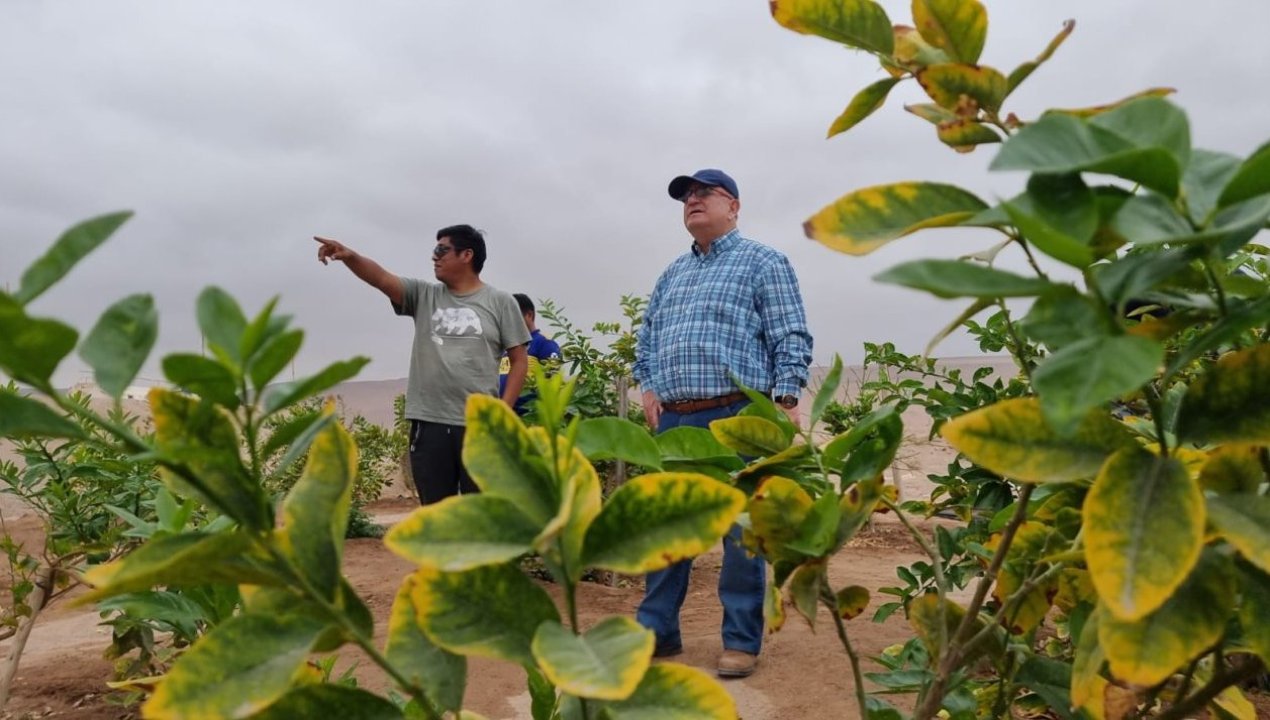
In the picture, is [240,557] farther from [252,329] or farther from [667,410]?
[667,410]

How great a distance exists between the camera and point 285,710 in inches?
22.7

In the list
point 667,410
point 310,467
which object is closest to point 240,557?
point 310,467

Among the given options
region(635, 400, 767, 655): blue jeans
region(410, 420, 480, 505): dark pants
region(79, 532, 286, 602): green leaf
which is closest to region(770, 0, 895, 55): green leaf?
region(79, 532, 286, 602): green leaf

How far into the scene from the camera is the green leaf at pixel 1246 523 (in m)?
0.52

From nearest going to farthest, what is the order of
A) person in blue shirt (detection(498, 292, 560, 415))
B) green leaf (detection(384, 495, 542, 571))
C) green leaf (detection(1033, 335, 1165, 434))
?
1. green leaf (detection(1033, 335, 1165, 434))
2. green leaf (detection(384, 495, 542, 571))
3. person in blue shirt (detection(498, 292, 560, 415))

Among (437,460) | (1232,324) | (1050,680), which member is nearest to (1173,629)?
(1232,324)

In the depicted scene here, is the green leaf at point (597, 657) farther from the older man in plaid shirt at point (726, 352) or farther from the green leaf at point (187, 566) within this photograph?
the older man in plaid shirt at point (726, 352)

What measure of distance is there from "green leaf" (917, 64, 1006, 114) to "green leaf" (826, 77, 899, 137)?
9cm

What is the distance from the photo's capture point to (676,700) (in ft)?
2.00

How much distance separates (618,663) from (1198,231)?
16.3 inches

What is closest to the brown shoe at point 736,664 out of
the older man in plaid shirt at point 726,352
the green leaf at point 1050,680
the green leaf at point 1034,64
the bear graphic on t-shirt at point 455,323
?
the older man in plaid shirt at point 726,352

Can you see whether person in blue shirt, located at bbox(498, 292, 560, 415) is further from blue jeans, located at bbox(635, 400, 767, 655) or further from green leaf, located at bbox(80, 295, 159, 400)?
green leaf, located at bbox(80, 295, 159, 400)

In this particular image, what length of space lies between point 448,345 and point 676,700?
449 centimetres

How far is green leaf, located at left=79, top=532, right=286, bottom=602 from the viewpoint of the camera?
511 mm
